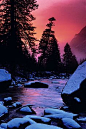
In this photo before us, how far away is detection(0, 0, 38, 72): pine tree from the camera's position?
19.1 metres

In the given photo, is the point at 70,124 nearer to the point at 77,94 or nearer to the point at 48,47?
the point at 77,94

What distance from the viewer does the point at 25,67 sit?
20984 millimetres

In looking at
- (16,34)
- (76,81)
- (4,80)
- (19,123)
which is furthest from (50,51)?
(19,123)

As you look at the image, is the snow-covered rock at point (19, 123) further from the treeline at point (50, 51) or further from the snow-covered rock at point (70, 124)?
the treeline at point (50, 51)

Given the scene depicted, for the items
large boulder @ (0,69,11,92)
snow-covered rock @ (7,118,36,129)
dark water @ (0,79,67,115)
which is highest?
large boulder @ (0,69,11,92)

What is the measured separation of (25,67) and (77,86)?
48.1 ft

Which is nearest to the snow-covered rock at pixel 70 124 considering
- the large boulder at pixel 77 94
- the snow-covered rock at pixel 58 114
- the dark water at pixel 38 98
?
the snow-covered rock at pixel 58 114

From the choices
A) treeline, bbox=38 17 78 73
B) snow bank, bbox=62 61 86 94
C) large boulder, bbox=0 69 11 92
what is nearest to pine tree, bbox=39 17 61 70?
treeline, bbox=38 17 78 73

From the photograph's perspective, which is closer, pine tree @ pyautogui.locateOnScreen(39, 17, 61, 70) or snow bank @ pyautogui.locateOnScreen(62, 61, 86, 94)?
snow bank @ pyautogui.locateOnScreen(62, 61, 86, 94)

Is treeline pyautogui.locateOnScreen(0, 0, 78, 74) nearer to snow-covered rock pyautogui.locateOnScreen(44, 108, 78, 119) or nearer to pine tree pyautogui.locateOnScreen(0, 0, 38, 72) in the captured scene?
pine tree pyautogui.locateOnScreen(0, 0, 38, 72)

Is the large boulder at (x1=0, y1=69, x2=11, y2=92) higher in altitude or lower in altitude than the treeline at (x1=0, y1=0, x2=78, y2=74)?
lower

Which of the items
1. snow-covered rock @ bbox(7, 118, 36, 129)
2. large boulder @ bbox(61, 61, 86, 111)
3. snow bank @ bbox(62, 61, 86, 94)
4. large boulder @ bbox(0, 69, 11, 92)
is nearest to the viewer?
snow-covered rock @ bbox(7, 118, 36, 129)

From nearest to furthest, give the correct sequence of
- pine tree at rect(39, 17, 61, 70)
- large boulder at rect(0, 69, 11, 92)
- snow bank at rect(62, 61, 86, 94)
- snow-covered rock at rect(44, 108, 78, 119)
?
snow-covered rock at rect(44, 108, 78, 119)
snow bank at rect(62, 61, 86, 94)
large boulder at rect(0, 69, 11, 92)
pine tree at rect(39, 17, 61, 70)

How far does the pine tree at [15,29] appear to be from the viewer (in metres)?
19.1
